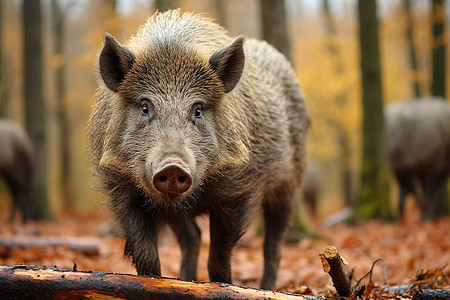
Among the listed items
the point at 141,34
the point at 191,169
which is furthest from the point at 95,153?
the point at 191,169

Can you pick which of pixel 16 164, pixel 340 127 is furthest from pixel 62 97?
pixel 340 127

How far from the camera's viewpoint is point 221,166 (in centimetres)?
359

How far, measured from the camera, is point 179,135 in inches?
124

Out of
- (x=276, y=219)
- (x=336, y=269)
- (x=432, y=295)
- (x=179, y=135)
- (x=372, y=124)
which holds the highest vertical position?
(x=372, y=124)

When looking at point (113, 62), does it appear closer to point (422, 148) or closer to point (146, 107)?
point (146, 107)

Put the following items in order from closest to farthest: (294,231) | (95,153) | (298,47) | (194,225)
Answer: (95,153)
(194,225)
(294,231)
(298,47)

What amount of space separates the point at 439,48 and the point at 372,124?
343 centimetres

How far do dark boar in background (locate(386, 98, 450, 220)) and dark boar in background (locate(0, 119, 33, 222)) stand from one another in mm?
8761

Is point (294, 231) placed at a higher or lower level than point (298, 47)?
lower

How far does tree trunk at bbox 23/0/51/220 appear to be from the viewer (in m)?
12.1

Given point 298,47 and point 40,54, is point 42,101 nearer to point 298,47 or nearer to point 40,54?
point 40,54

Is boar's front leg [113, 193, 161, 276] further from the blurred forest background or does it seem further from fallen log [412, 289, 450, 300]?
the blurred forest background

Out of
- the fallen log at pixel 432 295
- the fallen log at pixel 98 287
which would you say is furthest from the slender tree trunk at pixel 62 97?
the fallen log at pixel 432 295

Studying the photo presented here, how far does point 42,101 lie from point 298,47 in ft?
44.3
